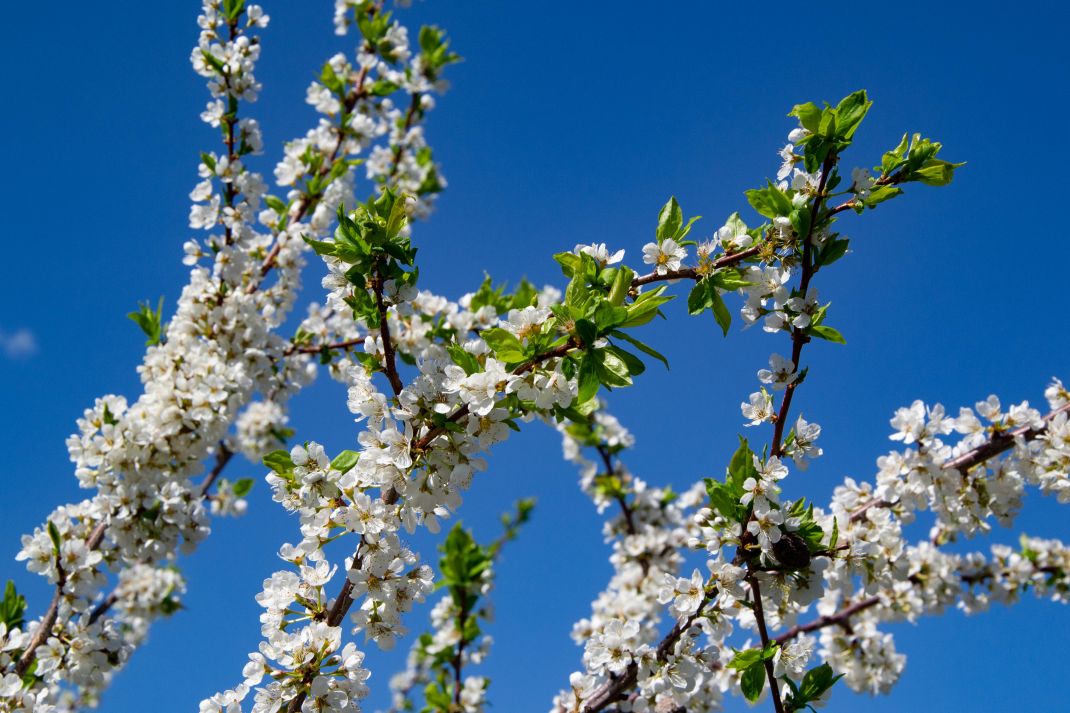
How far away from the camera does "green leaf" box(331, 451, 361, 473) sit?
2727 millimetres

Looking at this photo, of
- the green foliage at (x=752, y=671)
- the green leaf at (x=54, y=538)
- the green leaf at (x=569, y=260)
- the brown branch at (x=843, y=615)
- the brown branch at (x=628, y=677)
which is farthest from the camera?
the brown branch at (x=843, y=615)

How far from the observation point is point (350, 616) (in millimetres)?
2730

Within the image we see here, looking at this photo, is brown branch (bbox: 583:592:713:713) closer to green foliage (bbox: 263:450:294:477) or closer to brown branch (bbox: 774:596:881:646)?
green foliage (bbox: 263:450:294:477)

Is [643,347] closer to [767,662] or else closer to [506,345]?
[506,345]

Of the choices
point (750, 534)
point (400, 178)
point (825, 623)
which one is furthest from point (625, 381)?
point (400, 178)

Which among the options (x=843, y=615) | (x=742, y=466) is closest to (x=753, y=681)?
(x=742, y=466)

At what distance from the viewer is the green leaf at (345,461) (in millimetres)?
2727

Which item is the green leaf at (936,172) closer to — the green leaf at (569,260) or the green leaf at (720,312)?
the green leaf at (720,312)

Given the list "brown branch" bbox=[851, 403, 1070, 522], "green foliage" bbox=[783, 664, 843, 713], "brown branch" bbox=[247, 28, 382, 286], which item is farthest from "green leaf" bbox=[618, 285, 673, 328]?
"brown branch" bbox=[247, 28, 382, 286]

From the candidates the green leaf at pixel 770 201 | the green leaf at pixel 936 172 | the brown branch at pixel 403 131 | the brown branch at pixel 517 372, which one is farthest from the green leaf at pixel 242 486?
the green leaf at pixel 936 172

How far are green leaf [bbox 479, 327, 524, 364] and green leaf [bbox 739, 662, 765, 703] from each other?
5.32 feet

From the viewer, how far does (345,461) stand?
2.74 metres

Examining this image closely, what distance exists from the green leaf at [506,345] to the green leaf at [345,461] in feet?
2.45

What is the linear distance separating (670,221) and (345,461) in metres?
1.64
